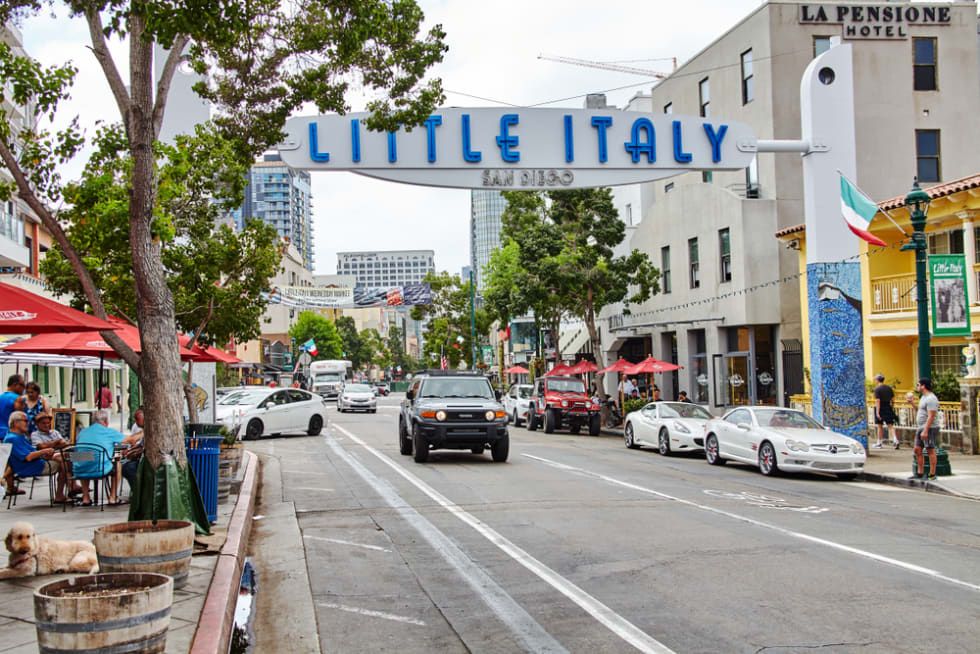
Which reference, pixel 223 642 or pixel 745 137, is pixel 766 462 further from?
pixel 223 642

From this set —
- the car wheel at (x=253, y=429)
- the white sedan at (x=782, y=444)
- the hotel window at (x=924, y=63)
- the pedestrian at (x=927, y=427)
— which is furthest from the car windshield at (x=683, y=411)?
the hotel window at (x=924, y=63)

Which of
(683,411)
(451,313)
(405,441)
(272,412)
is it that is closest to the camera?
(405,441)

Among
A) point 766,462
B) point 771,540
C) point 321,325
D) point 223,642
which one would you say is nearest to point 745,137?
point 766,462

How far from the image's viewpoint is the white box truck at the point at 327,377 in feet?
200

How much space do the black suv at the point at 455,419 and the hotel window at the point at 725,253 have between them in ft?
49.6

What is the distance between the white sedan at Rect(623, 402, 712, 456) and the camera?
21797 millimetres

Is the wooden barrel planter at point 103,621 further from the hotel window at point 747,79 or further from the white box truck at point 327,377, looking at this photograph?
the white box truck at point 327,377

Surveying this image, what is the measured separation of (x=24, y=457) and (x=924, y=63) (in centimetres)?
3095

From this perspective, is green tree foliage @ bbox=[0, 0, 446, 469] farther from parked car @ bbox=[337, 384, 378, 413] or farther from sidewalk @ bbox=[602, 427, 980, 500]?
parked car @ bbox=[337, 384, 378, 413]

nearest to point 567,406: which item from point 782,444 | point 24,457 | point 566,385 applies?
point 566,385

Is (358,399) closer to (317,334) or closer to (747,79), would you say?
(747,79)

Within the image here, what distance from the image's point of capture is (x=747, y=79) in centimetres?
3166

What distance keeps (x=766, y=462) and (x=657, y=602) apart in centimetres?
1109

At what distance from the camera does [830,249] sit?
20453 mm
